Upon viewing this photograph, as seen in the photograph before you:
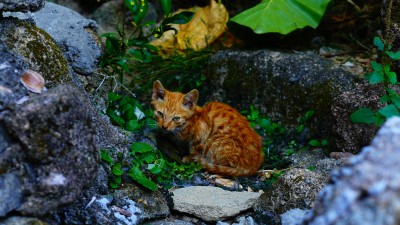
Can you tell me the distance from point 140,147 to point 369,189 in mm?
2720

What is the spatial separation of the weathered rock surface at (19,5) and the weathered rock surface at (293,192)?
1981 mm

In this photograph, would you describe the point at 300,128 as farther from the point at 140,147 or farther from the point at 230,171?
the point at 140,147

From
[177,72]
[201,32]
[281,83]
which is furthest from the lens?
[201,32]

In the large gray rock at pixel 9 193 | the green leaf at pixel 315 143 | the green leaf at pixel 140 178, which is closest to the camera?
the large gray rock at pixel 9 193

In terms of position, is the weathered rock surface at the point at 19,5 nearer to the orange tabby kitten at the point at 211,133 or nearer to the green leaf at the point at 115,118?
the green leaf at the point at 115,118

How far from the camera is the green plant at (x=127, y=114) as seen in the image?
5301mm

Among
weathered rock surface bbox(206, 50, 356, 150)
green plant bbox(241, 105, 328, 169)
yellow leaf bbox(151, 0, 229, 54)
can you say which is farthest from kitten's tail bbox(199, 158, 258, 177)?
yellow leaf bbox(151, 0, 229, 54)

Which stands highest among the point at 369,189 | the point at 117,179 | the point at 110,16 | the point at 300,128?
the point at 369,189

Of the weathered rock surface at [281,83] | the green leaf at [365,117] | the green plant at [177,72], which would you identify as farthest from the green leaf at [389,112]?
the green plant at [177,72]

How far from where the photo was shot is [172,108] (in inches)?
215

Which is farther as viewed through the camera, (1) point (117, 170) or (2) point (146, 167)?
(2) point (146, 167)

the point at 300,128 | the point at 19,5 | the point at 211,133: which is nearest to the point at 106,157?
the point at 19,5

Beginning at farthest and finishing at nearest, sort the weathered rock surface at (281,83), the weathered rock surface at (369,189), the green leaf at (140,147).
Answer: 1. the weathered rock surface at (281,83)
2. the green leaf at (140,147)
3. the weathered rock surface at (369,189)

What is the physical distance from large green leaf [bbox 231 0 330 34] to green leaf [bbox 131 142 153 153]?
6.96ft
